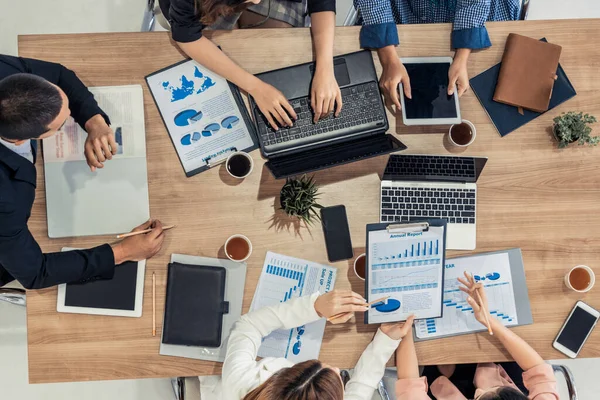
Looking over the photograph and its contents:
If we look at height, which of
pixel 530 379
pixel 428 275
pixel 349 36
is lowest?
pixel 530 379

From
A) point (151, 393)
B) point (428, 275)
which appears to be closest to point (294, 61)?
point (428, 275)

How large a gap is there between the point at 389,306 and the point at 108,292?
0.85 metres

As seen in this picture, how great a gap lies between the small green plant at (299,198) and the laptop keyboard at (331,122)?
0.13 metres

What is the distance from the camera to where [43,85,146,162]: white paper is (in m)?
1.63

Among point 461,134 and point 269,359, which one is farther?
point 461,134

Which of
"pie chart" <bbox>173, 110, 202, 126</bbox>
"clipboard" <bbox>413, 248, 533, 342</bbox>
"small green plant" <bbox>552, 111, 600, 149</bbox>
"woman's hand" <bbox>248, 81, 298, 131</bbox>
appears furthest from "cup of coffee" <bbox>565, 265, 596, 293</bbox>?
"pie chart" <bbox>173, 110, 202, 126</bbox>

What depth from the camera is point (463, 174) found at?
1683 millimetres

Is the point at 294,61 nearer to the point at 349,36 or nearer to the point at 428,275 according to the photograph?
the point at 349,36

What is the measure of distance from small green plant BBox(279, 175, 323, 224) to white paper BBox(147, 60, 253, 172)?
0.19 meters

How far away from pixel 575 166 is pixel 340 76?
820mm

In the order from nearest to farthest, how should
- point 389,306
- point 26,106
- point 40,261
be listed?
point 26,106 < point 40,261 < point 389,306

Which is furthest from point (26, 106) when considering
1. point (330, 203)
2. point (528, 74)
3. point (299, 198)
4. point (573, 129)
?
point (573, 129)

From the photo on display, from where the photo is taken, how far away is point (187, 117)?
165 centimetres

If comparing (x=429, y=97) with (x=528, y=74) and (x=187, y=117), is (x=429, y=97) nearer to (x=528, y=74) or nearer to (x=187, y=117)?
(x=528, y=74)
